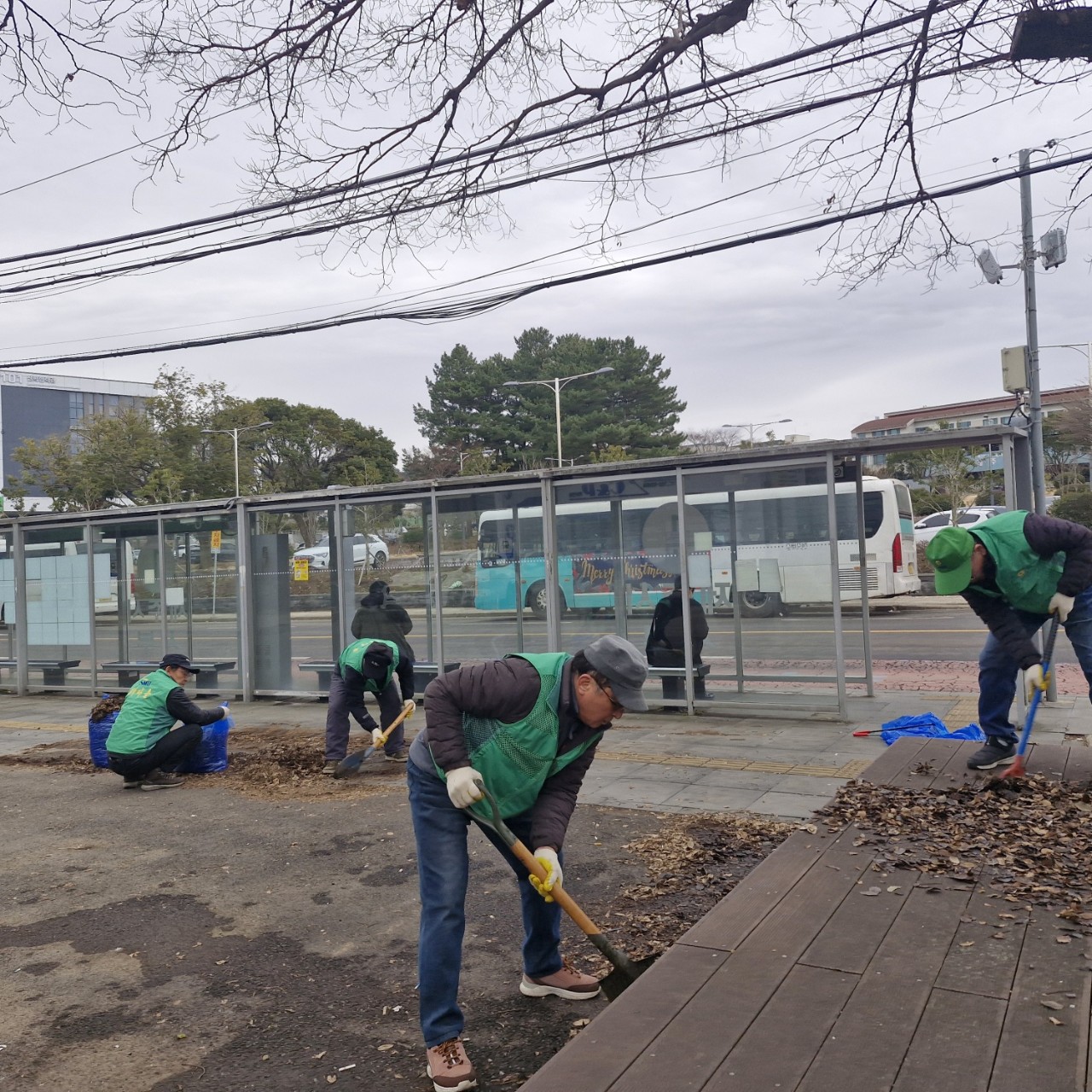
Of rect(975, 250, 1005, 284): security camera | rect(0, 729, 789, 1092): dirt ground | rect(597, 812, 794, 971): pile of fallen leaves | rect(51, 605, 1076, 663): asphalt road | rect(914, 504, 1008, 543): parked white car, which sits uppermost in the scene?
rect(975, 250, 1005, 284): security camera

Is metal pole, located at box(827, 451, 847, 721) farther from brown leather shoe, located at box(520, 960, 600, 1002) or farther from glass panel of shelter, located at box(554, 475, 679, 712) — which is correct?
brown leather shoe, located at box(520, 960, 600, 1002)

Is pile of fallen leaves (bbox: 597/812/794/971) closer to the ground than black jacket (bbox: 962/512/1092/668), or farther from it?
closer to the ground

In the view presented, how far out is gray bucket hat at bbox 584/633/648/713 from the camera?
305 centimetres

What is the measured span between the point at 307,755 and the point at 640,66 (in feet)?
20.1

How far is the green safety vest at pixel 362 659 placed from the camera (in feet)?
25.7

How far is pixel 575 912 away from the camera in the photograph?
3.23 metres

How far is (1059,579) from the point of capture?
17.0 feet

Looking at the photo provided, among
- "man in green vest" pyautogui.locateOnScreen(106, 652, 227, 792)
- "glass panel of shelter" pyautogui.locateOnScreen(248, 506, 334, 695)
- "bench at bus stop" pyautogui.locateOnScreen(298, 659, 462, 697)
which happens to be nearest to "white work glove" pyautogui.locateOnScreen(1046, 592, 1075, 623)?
"man in green vest" pyautogui.locateOnScreen(106, 652, 227, 792)

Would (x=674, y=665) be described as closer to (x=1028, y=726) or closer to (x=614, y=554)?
(x=614, y=554)

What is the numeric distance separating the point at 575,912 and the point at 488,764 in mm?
557

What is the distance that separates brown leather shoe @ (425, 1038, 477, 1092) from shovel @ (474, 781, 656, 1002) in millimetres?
548

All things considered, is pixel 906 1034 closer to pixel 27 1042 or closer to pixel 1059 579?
pixel 27 1042

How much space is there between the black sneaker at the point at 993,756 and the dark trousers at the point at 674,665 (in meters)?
5.47

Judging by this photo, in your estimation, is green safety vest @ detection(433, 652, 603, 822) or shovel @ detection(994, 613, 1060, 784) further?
shovel @ detection(994, 613, 1060, 784)
